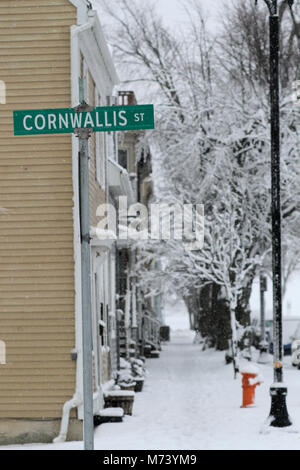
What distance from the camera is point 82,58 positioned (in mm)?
12852

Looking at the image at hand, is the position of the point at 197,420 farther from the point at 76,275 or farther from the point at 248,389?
the point at 76,275

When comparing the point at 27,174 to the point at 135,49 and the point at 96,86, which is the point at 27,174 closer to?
the point at 96,86

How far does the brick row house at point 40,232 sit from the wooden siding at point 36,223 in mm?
15

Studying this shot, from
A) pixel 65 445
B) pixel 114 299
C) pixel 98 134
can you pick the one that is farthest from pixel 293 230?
pixel 65 445

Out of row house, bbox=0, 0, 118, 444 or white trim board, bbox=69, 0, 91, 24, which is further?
white trim board, bbox=69, 0, 91, 24

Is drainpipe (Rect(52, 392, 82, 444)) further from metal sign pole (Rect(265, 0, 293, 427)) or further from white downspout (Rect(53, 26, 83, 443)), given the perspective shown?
metal sign pole (Rect(265, 0, 293, 427))

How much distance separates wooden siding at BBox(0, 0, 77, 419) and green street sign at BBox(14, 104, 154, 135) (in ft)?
17.5

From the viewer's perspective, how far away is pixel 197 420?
13859mm

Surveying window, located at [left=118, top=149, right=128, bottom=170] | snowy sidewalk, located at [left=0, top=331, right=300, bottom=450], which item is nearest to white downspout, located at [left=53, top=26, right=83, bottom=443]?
snowy sidewalk, located at [left=0, top=331, right=300, bottom=450]

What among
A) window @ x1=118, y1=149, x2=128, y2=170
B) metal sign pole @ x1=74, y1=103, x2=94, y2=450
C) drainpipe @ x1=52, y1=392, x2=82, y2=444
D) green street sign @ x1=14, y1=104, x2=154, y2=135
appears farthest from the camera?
window @ x1=118, y1=149, x2=128, y2=170

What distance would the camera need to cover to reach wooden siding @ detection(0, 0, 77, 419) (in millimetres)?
11891

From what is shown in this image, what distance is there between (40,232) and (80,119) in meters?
5.62

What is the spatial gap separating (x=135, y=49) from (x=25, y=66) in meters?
15.6

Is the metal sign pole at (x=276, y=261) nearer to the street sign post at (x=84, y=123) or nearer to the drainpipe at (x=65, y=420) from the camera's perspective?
the drainpipe at (x=65, y=420)
